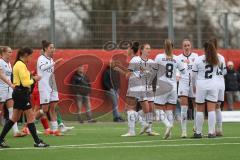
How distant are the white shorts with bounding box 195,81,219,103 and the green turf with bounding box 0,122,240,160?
3.20ft

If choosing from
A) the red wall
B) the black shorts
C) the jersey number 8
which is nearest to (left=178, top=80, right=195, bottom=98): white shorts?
the jersey number 8

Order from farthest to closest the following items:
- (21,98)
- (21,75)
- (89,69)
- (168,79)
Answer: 1. (89,69)
2. (168,79)
3. (21,98)
4. (21,75)

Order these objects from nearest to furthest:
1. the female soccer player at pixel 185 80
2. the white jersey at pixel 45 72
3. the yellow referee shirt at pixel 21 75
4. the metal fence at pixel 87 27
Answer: the yellow referee shirt at pixel 21 75, the female soccer player at pixel 185 80, the white jersey at pixel 45 72, the metal fence at pixel 87 27

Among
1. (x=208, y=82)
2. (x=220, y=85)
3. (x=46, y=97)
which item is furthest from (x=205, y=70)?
(x=46, y=97)

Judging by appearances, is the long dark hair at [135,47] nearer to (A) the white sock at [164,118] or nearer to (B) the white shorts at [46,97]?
(A) the white sock at [164,118]

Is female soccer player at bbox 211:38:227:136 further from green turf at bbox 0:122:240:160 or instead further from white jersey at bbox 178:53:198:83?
white jersey at bbox 178:53:198:83

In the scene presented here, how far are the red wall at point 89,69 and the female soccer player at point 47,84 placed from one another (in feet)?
21.8

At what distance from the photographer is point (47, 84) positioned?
65.5ft

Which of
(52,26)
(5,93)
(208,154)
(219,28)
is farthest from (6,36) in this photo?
(208,154)

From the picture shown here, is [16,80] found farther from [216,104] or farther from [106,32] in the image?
[106,32]

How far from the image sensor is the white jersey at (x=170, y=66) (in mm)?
18344

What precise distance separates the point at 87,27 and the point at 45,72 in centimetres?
870

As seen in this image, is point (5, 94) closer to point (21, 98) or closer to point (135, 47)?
point (135, 47)

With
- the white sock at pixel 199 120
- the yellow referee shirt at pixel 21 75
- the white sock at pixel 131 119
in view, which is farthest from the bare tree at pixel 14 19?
the yellow referee shirt at pixel 21 75
